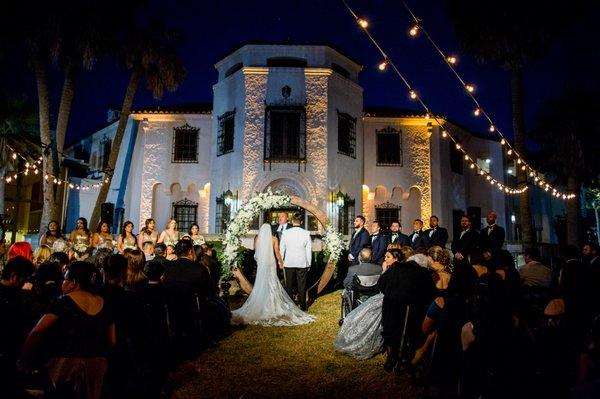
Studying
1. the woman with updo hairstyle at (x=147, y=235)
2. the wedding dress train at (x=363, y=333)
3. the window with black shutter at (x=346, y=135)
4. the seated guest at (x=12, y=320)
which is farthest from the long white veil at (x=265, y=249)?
the window with black shutter at (x=346, y=135)

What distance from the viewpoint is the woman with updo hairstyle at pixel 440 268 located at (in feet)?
19.0

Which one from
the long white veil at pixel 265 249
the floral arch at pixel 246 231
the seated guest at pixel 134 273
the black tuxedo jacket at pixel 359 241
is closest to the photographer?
the seated guest at pixel 134 273

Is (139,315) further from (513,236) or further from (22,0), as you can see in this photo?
(513,236)

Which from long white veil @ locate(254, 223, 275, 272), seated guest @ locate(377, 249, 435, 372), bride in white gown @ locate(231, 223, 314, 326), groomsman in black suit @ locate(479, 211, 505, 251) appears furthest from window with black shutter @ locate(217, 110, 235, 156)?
seated guest @ locate(377, 249, 435, 372)

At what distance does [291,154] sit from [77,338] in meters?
15.2

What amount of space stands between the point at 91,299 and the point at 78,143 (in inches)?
1053

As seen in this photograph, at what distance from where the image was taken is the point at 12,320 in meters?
3.29

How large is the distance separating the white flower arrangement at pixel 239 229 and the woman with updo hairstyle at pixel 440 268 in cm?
582

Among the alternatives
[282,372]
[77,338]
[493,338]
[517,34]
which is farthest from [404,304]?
[517,34]

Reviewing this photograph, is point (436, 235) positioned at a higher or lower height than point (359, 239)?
higher

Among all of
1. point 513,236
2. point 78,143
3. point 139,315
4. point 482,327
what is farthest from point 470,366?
point 78,143

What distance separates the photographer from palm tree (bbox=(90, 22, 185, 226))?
703 inches

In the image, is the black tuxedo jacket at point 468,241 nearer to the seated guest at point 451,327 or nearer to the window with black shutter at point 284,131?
the seated guest at point 451,327

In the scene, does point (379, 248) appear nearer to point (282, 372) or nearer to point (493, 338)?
point (282, 372)
